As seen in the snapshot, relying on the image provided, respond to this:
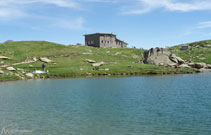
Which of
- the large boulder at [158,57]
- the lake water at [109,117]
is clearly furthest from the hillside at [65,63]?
the lake water at [109,117]

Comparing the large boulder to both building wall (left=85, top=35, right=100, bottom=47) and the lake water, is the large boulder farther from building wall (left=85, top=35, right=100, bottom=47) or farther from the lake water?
the lake water

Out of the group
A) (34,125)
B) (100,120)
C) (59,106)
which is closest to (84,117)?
(100,120)

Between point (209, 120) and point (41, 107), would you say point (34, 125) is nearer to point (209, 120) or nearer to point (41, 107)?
point (41, 107)

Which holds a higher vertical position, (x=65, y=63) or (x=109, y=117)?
(x=65, y=63)

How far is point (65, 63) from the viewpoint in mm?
114125

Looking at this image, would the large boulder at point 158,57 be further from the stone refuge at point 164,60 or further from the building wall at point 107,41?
the building wall at point 107,41

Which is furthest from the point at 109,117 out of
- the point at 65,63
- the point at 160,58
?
the point at 160,58

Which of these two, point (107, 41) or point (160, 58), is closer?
point (160, 58)

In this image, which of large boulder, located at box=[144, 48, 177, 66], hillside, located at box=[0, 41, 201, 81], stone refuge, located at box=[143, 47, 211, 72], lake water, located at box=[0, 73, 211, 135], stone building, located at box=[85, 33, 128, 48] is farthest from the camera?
stone building, located at box=[85, 33, 128, 48]

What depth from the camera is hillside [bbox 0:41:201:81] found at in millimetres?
98031

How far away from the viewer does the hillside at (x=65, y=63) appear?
322ft

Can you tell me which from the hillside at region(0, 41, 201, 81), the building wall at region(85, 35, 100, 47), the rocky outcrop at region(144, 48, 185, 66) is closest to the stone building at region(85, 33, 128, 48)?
the building wall at region(85, 35, 100, 47)

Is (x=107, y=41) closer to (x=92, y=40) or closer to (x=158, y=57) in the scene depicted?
(x=92, y=40)

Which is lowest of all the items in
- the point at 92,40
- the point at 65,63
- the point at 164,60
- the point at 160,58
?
the point at 65,63
